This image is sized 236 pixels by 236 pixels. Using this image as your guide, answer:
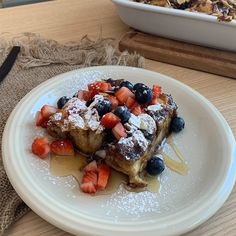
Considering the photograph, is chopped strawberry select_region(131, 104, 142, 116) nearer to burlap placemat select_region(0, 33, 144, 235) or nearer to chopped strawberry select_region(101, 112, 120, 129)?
chopped strawberry select_region(101, 112, 120, 129)

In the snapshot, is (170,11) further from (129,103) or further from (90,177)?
(90,177)

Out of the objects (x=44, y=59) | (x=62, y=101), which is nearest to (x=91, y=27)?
(x=44, y=59)

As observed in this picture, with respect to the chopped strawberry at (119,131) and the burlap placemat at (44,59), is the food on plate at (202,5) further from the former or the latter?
the chopped strawberry at (119,131)

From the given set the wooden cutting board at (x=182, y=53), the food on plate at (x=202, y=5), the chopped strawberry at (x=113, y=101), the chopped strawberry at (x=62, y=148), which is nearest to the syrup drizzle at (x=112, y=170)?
the chopped strawberry at (x=62, y=148)

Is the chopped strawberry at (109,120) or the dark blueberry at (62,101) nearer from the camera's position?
the chopped strawberry at (109,120)

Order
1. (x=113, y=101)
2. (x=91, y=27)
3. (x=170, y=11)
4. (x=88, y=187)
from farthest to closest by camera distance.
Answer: (x=91, y=27) → (x=170, y=11) → (x=113, y=101) → (x=88, y=187)

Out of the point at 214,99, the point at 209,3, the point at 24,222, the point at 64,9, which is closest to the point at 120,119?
the point at 24,222

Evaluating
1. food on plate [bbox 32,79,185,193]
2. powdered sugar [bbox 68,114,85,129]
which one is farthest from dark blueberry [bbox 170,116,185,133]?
powdered sugar [bbox 68,114,85,129]
